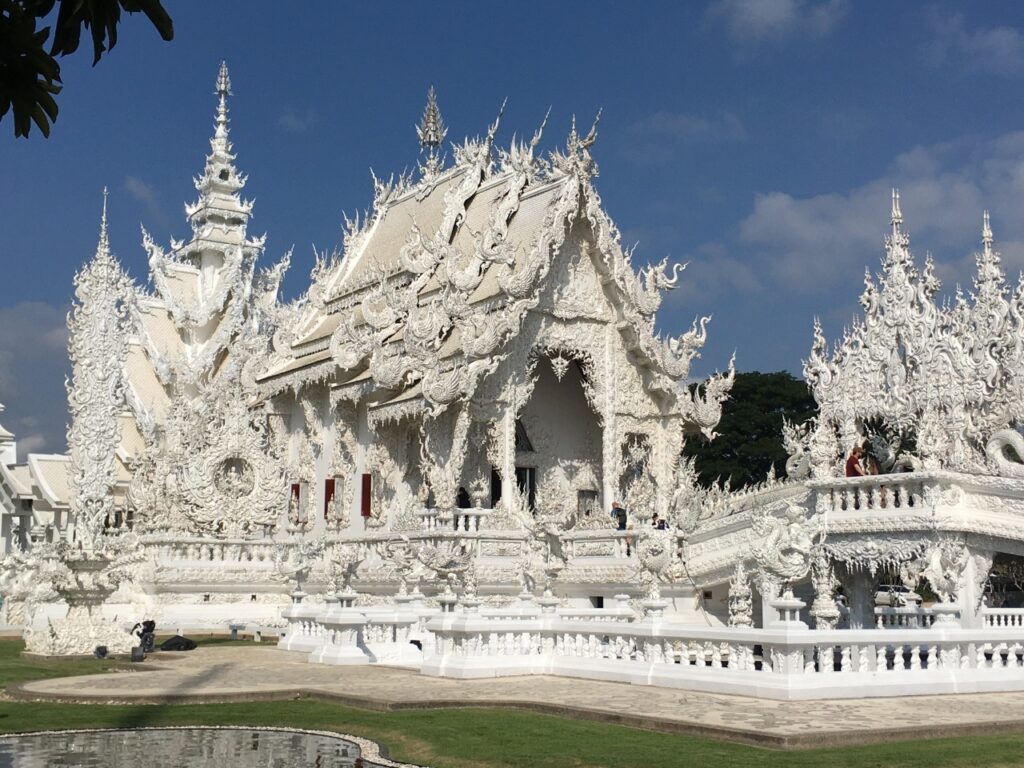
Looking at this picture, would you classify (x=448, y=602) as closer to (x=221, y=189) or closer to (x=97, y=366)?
(x=97, y=366)

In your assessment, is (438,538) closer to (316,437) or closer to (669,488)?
(669,488)

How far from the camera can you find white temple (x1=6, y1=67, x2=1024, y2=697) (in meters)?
14.6

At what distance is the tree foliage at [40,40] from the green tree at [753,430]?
122 ft

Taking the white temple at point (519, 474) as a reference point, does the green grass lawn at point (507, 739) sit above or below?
below

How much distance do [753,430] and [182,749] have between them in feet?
113

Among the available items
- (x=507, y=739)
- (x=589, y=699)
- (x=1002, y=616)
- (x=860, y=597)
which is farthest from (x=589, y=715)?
(x=860, y=597)

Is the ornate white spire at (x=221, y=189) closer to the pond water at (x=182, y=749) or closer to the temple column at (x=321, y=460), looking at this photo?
the temple column at (x=321, y=460)

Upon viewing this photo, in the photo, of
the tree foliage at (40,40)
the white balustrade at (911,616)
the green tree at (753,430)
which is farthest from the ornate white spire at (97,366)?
the tree foliage at (40,40)

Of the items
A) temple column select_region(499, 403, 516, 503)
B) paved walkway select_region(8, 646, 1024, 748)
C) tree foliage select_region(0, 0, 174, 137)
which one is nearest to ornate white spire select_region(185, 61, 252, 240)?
temple column select_region(499, 403, 516, 503)

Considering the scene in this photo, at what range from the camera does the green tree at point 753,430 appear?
133 feet

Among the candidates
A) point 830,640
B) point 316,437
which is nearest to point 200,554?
point 316,437

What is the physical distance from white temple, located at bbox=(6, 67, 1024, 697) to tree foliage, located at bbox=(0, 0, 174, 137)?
8330mm

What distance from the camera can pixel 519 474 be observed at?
2497 centimetres

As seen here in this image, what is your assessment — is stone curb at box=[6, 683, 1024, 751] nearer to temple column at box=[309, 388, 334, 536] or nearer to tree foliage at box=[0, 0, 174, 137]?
tree foliage at box=[0, 0, 174, 137]
